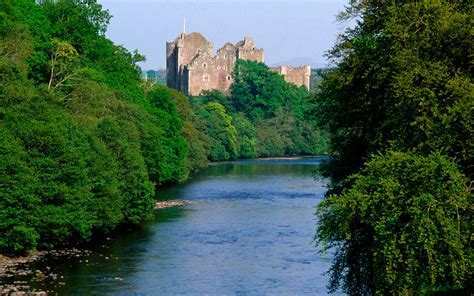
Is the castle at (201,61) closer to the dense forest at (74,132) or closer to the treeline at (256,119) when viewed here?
the treeline at (256,119)

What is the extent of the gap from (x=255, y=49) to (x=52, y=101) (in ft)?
373

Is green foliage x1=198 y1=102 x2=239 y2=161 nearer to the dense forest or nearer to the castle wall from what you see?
the dense forest

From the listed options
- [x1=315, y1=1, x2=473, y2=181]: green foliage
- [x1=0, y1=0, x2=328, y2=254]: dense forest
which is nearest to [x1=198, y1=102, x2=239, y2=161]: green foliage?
[x1=0, y1=0, x2=328, y2=254]: dense forest

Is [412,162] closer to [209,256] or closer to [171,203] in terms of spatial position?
[209,256]

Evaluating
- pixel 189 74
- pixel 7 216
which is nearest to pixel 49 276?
pixel 7 216

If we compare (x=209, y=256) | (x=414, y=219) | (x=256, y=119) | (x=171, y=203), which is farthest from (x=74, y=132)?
(x=256, y=119)

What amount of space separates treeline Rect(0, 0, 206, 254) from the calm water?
1.68 m

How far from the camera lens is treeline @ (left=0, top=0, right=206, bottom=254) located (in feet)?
119

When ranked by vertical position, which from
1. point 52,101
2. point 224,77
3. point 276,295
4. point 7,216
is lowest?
point 276,295

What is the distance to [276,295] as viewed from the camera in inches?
1169

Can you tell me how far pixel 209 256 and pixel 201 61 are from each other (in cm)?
11197

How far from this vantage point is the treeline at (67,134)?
119 feet

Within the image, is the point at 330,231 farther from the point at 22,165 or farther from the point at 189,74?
the point at 189,74

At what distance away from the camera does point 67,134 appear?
39375 millimetres
